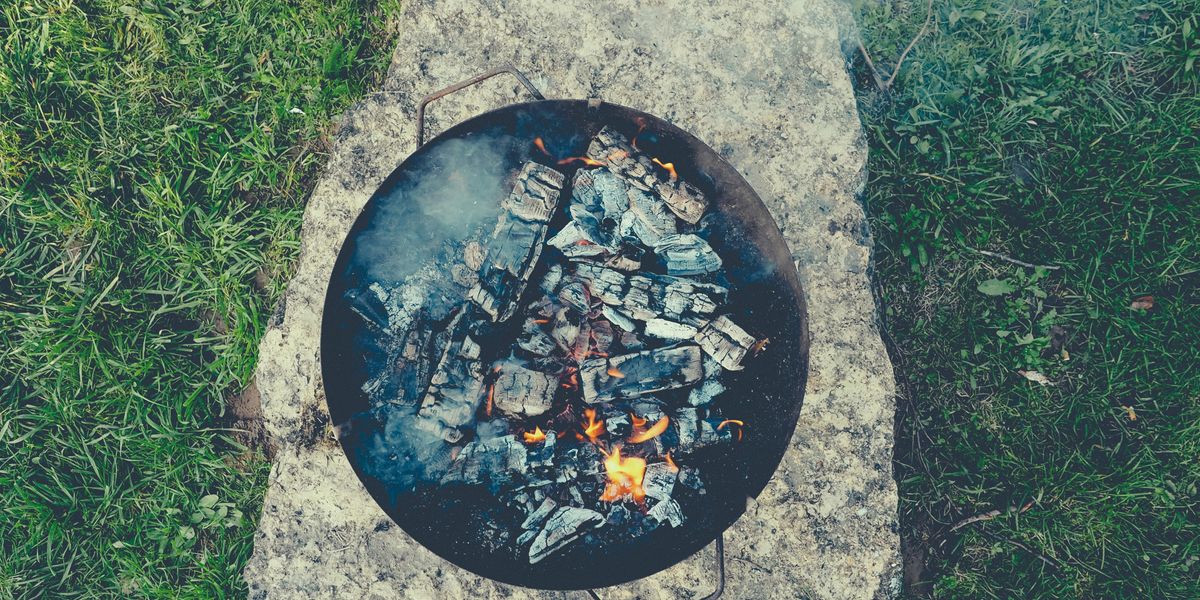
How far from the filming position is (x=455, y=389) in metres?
2.30

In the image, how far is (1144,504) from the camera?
3.16 m

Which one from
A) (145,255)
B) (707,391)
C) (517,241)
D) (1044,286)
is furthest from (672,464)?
(145,255)

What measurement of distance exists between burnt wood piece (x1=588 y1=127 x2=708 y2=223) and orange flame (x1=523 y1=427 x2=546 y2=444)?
3.13ft

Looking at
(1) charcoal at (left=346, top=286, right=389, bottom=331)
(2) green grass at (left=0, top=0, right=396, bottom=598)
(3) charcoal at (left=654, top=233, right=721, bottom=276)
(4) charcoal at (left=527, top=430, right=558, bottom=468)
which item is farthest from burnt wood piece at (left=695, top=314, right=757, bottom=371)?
(2) green grass at (left=0, top=0, right=396, bottom=598)

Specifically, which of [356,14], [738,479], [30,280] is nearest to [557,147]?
[738,479]

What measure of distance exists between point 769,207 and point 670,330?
93cm

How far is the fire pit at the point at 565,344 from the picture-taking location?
226 centimetres

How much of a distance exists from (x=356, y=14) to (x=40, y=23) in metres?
1.60

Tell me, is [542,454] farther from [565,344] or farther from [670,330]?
[670,330]

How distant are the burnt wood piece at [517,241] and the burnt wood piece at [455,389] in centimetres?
12

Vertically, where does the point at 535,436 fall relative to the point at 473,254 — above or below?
A: below

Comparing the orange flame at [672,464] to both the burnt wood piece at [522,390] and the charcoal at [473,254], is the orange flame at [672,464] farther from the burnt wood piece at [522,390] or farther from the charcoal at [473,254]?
the charcoal at [473,254]

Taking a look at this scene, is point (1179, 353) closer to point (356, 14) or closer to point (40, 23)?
point (356, 14)

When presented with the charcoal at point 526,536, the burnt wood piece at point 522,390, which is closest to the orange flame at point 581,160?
the burnt wood piece at point 522,390
